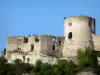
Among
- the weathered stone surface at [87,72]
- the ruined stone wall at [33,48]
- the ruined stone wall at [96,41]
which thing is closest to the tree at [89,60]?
the weathered stone surface at [87,72]

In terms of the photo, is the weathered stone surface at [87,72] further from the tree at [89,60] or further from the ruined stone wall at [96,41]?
the ruined stone wall at [96,41]

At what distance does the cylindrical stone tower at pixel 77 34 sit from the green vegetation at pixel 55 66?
107 cm

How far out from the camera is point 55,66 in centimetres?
6494

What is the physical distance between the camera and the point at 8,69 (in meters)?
66.5

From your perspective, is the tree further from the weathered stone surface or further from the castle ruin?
the castle ruin

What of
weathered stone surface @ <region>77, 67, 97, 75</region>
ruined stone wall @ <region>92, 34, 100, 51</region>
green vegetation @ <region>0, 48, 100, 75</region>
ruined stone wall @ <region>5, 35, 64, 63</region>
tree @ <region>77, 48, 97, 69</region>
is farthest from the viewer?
ruined stone wall @ <region>5, 35, 64, 63</region>

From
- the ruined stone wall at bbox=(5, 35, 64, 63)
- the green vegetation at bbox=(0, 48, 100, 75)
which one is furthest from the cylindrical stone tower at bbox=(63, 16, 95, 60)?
the ruined stone wall at bbox=(5, 35, 64, 63)

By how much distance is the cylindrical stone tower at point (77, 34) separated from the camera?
66938 millimetres

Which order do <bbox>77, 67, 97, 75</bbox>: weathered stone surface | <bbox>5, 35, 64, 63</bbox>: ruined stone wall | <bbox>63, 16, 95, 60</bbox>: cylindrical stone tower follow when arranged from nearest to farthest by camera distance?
<bbox>77, 67, 97, 75</bbox>: weathered stone surface, <bbox>63, 16, 95, 60</bbox>: cylindrical stone tower, <bbox>5, 35, 64, 63</bbox>: ruined stone wall

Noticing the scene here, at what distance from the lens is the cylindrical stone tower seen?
220ft

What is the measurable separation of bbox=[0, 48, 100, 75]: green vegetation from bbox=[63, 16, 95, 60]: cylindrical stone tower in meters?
1.07

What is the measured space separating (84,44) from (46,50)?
603cm

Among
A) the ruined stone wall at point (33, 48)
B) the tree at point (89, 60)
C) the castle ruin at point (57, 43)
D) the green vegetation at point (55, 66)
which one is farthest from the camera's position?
the ruined stone wall at point (33, 48)

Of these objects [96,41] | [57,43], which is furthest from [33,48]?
[96,41]
